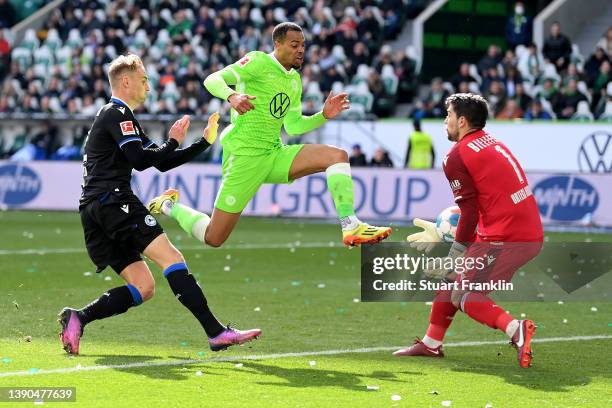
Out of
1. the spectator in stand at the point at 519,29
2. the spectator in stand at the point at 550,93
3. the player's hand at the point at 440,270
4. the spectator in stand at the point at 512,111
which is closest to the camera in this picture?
the player's hand at the point at 440,270

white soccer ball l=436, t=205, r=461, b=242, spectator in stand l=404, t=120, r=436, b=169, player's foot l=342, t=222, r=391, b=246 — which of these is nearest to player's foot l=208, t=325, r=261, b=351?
player's foot l=342, t=222, r=391, b=246

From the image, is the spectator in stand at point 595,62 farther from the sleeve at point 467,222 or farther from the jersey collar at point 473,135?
the sleeve at point 467,222

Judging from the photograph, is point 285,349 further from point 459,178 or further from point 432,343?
point 459,178

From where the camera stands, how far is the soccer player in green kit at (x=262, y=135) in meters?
9.75

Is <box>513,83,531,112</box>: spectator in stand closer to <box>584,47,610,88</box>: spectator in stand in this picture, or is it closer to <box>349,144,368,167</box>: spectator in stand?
<box>584,47,610,88</box>: spectator in stand

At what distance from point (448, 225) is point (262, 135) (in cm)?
203

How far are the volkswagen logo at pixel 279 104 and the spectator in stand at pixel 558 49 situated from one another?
16.6m

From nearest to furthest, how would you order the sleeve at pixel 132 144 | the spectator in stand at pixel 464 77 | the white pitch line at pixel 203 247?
the sleeve at pixel 132 144
the white pitch line at pixel 203 247
the spectator in stand at pixel 464 77

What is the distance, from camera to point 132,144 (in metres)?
8.20

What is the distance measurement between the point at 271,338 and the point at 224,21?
22.0m

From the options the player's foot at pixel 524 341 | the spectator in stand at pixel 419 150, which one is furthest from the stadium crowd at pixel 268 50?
the player's foot at pixel 524 341

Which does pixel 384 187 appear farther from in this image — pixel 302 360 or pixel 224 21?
pixel 302 360

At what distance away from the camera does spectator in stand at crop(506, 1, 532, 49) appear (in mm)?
27422

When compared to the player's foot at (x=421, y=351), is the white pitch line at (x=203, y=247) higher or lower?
lower
